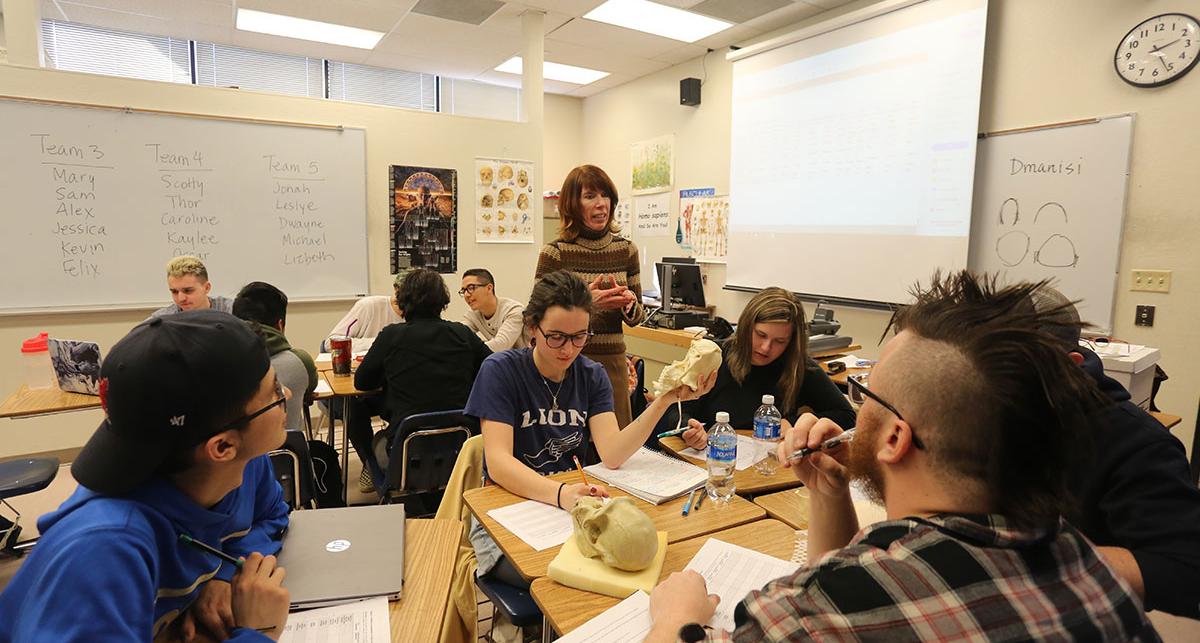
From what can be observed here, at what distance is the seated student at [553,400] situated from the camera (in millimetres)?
1820

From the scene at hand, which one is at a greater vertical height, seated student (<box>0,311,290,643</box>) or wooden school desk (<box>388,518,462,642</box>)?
seated student (<box>0,311,290,643</box>)

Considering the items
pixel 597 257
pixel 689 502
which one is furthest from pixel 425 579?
pixel 597 257

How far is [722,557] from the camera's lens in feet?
4.31

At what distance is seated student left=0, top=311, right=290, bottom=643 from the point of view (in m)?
0.78

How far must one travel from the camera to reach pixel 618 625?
3.55ft

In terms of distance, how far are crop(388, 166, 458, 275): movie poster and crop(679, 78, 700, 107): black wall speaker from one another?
Answer: 2351 millimetres

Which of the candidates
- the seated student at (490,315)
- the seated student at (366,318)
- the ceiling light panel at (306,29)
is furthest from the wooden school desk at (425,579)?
the ceiling light panel at (306,29)

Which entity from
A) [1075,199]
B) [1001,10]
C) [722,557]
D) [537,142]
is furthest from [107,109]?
[1075,199]

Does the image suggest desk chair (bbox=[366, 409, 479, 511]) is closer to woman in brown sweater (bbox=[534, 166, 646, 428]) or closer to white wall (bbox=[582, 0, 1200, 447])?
woman in brown sweater (bbox=[534, 166, 646, 428])

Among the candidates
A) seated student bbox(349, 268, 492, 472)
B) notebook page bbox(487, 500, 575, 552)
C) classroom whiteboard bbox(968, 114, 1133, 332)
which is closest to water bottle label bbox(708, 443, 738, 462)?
notebook page bbox(487, 500, 575, 552)

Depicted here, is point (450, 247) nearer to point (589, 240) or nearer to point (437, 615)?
point (589, 240)

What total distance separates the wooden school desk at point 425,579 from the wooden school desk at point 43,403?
203 cm

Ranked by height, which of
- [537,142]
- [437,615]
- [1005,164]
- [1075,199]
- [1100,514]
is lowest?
[437,615]

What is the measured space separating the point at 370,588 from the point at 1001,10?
180 inches
